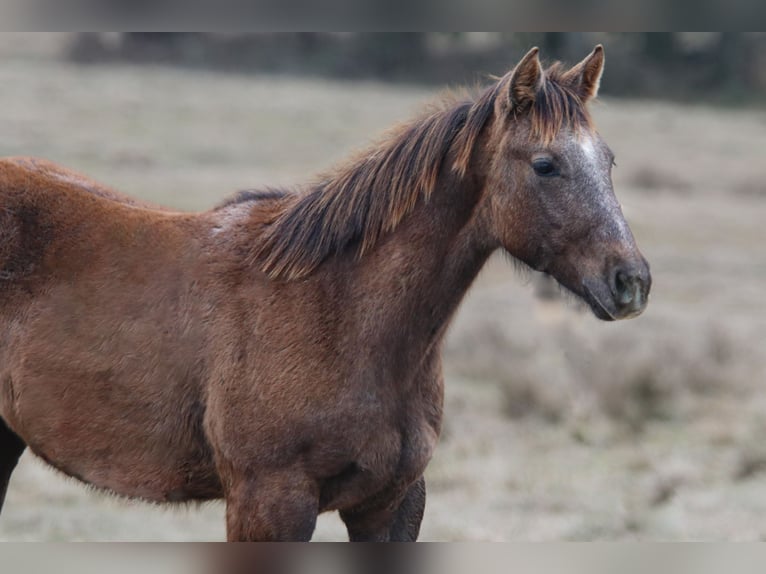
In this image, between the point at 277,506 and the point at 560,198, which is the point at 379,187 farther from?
the point at 277,506

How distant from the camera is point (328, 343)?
13.0ft

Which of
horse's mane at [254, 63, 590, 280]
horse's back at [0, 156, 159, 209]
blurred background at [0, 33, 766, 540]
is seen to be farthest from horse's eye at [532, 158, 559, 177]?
horse's back at [0, 156, 159, 209]

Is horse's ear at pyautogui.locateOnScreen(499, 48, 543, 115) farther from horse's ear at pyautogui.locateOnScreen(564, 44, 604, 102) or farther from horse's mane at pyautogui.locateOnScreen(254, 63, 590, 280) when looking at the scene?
horse's ear at pyautogui.locateOnScreen(564, 44, 604, 102)

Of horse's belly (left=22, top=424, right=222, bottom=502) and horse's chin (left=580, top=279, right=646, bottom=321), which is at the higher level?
horse's chin (left=580, top=279, right=646, bottom=321)

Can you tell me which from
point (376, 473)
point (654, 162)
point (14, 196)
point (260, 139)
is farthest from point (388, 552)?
point (654, 162)

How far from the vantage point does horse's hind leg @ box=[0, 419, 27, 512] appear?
493 centimetres

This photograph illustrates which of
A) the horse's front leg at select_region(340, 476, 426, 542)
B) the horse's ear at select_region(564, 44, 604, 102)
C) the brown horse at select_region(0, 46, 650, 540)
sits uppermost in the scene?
the horse's ear at select_region(564, 44, 604, 102)

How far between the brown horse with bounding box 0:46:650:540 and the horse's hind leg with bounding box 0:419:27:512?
0.44 metres

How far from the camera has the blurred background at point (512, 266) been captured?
330 inches

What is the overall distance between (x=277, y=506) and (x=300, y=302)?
2.54 feet

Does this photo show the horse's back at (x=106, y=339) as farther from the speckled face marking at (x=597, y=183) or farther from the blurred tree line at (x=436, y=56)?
the blurred tree line at (x=436, y=56)

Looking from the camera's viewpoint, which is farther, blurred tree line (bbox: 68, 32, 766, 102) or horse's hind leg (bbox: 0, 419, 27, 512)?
blurred tree line (bbox: 68, 32, 766, 102)

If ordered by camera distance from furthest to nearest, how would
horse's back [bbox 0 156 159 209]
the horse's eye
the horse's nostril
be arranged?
horse's back [bbox 0 156 159 209], the horse's eye, the horse's nostril

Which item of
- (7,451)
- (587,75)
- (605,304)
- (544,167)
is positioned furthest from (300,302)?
(7,451)
